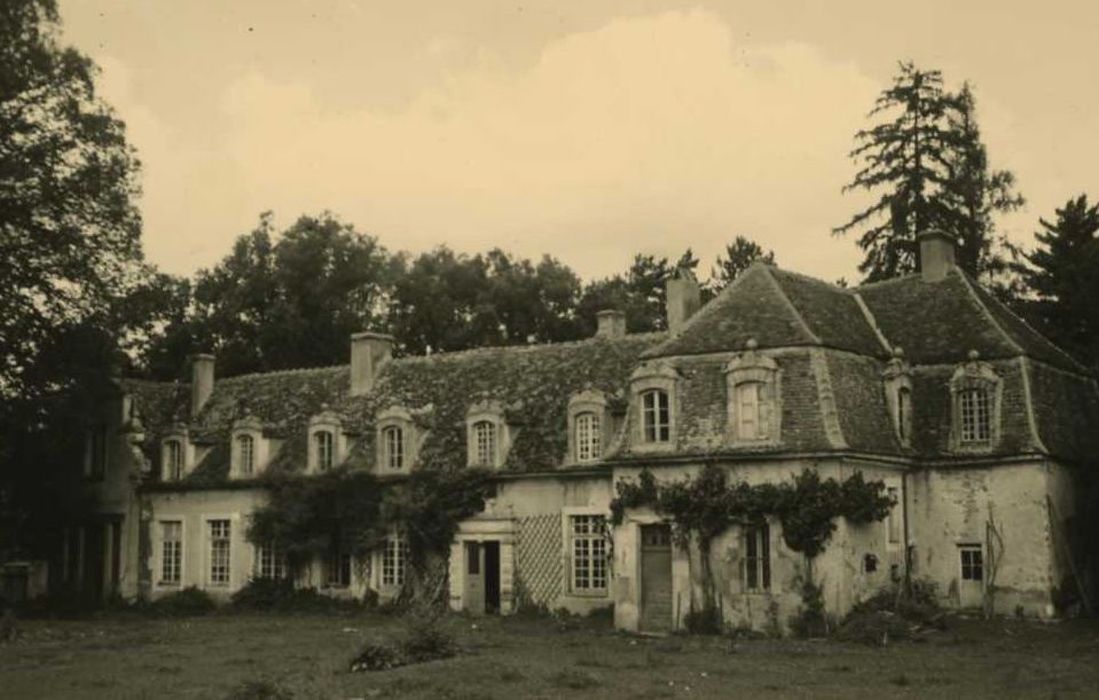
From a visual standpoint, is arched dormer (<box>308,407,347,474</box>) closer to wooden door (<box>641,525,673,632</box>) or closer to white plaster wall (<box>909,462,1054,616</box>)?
wooden door (<box>641,525,673,632</box>)

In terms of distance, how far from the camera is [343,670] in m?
23.0

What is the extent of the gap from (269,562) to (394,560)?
468cm

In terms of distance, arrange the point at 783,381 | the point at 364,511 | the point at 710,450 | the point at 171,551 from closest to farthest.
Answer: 1. the point at 710,450
2. the point at 783,381
3. the point at 364,511
4. the point at 171,551

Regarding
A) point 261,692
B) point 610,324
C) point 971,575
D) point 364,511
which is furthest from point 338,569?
point 261,692

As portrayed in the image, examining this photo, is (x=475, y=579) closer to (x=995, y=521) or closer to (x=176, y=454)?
(x=176, y=454)

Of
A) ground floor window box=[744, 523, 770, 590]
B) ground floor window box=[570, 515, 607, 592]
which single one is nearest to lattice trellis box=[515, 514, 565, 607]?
ground floor window box=[570, 515, 607, 592]

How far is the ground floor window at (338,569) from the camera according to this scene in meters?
40.1

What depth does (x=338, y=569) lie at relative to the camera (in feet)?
132

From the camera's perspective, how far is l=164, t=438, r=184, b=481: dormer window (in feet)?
144

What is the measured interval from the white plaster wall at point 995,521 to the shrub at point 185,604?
21100mm

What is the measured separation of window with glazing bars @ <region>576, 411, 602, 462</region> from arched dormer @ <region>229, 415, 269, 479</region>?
37.1 feet

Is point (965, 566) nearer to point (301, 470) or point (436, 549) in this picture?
point (436, 549)

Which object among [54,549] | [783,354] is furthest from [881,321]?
[54,549]

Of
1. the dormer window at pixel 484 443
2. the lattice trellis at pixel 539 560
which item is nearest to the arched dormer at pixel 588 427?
the lattice trellis at pixel 539 560
